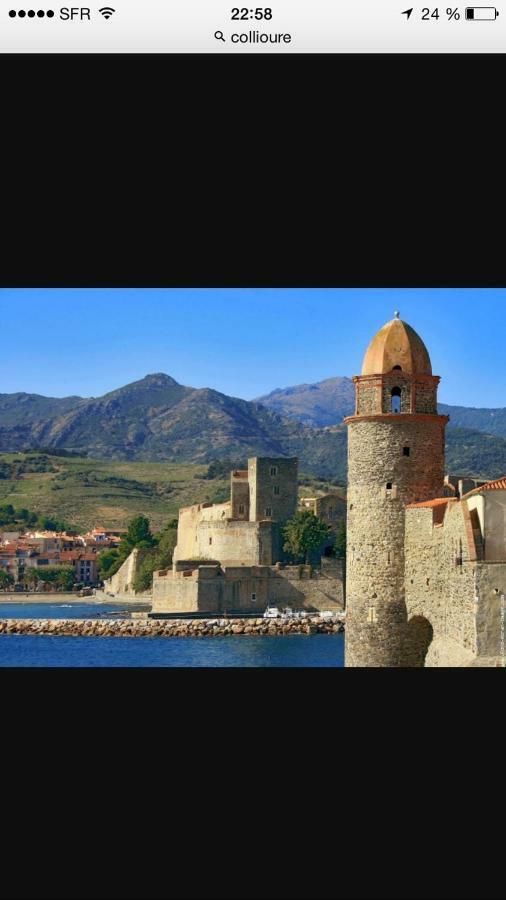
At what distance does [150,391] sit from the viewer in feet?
579

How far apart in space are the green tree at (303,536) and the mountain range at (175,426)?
67.7 m

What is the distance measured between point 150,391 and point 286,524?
412 ft

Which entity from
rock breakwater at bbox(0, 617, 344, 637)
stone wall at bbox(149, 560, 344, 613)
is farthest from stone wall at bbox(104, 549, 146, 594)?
rock breakwater at bbox(0, 617, 344, 637)

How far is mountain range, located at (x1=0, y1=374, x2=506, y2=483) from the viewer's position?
5246 inches

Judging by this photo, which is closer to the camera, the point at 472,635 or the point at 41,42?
the point at 41,42

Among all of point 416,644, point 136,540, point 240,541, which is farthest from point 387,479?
point 136,540

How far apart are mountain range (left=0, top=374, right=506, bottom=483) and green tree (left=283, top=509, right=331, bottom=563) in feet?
222

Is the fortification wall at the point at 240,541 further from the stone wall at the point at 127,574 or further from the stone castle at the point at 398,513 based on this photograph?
the stone castle at the point at 398,513

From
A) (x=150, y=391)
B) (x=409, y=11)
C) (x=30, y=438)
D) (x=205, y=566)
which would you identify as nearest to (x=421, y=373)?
(x=409, y=11)

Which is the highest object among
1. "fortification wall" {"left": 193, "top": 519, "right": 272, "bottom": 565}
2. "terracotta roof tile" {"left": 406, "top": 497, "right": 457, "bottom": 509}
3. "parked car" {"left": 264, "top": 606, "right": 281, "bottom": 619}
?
"fortification wall" {"left": 193, "top": 519, "right": 272, "bottom": 565}

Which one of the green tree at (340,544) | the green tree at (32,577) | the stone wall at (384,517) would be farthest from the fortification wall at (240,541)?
the stone wall at (384,517)

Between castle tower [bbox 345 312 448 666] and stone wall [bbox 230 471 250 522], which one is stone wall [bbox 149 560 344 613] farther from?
castle tower [bbox 345 312 448 666]

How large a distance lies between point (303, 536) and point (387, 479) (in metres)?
31.4
